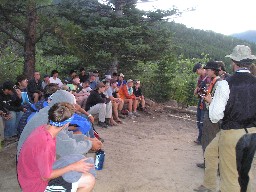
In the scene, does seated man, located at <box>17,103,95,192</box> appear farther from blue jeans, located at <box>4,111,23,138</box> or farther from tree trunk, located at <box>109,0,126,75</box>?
tree trunk, located at <box>109,0,126,75</box>

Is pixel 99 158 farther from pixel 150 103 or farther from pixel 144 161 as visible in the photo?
pixel 150 103

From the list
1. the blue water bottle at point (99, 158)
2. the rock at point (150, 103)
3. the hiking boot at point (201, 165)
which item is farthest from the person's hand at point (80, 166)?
the rock at point (150, 103)

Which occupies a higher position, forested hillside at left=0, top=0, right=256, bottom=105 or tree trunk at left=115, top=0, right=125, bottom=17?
tree trunk at left=115, top=0, right=125, bottom=17

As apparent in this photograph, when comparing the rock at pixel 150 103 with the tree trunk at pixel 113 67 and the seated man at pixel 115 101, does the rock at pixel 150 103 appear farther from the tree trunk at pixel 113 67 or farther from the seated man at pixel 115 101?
the seated man at pixel 115 101

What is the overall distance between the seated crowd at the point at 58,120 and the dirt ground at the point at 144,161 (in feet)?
1.92

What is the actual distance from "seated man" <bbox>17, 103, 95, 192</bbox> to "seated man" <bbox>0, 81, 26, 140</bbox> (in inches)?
171

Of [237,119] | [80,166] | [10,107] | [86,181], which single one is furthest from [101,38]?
[80,166]

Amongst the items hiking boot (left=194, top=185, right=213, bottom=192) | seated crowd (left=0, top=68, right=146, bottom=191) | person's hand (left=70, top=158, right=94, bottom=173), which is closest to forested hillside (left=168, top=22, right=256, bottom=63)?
seated crowd (left=0, top=68, right=146, bottom=191)

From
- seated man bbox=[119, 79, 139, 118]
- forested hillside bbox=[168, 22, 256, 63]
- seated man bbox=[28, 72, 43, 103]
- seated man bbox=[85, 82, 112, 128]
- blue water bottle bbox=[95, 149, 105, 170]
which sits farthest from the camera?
forested hillside bbox=[168, 22, 256, 63]

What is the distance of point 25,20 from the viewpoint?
958 centimetres

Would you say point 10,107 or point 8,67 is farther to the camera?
A: point 8,67

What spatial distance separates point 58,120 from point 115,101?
21.2 ft

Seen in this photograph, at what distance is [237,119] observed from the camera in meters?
3.54

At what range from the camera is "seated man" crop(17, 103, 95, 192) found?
2.57 m
